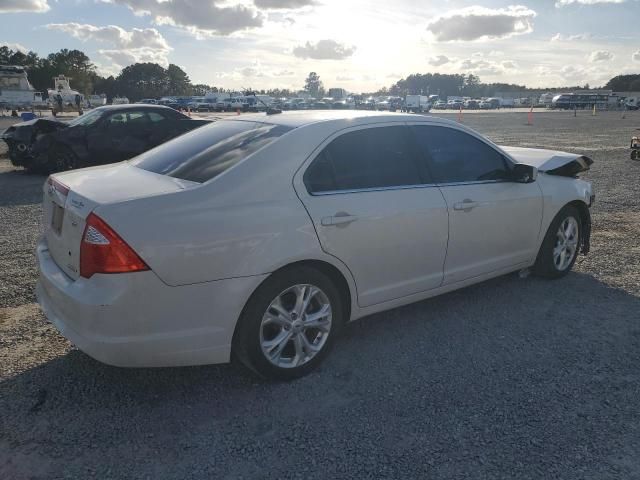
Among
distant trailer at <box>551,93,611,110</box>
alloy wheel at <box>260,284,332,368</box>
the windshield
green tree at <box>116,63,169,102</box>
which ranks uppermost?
green tree at <box>116,63,169,102</box>

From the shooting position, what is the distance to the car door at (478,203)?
13.7 ft

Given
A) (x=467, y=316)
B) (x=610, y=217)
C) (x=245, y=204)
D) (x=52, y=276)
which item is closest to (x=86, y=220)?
(x=52, y=276)

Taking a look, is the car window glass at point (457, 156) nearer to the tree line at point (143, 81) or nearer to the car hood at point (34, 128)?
the car hood at point (34, 128)

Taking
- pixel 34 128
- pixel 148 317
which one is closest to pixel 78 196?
pixel 148 317

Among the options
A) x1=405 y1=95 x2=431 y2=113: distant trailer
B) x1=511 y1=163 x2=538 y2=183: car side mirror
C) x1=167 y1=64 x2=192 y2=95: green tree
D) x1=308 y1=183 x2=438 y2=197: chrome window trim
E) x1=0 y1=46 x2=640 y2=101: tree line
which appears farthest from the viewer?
x1=167 y1=64 x2=192 y2=95: green tree

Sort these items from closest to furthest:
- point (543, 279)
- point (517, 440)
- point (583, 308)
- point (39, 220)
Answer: point (517, 440) → point (583, 308) → point (543, 279) → point (39, 220)

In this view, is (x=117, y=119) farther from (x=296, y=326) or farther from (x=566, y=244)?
(x=296, y=326)

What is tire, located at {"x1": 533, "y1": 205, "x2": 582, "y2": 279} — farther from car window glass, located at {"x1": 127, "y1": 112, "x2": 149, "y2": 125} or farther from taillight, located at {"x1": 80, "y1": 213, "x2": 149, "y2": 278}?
car window glass, located at {"x1": 127, "y1": 112, "x2": 149, "y2": 125}

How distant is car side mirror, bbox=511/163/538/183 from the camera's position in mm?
4574

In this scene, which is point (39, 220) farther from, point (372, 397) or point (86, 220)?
point (372, 397)

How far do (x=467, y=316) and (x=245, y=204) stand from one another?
2314mm

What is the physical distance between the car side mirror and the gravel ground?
110 centimetres

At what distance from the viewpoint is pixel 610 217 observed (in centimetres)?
799

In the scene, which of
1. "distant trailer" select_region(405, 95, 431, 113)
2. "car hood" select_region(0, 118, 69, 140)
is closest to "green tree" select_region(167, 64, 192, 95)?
"distant trailer" select_region(405, 95, 431, 113)
